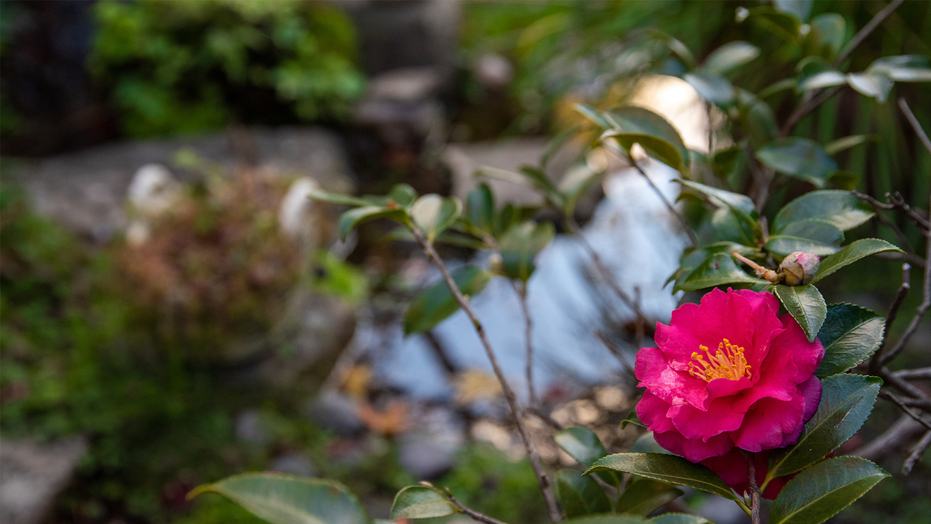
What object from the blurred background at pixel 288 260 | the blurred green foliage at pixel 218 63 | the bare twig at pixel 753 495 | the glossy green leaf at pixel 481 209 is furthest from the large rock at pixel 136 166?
the bare twig at pixel 753 495

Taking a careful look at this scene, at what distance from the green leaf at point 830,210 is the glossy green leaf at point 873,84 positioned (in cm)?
10

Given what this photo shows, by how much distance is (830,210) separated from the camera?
37 cm

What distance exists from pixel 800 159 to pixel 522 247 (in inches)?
8.8

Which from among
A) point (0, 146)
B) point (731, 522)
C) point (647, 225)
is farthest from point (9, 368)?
point (647, 225)

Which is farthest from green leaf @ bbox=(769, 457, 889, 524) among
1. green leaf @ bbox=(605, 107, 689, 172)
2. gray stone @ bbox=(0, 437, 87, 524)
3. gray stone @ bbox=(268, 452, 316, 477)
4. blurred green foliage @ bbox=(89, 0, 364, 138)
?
blurred green foliage @ bbox=(89, 0, 364, 138)

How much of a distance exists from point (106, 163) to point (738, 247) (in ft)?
9.14

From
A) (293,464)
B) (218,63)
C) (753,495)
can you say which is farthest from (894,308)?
(218,63)

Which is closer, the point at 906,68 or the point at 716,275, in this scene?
the point at 716,275

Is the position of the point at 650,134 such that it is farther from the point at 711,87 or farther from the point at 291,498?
the point at 291,498

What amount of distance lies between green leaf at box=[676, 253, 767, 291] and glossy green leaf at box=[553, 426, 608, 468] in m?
0.11

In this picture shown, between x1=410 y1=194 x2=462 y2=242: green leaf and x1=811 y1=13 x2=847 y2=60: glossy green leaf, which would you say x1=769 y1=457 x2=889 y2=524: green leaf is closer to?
x1=410 y1=194 x2=462 y2=242: green leaf

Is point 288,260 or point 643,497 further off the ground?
point 643,497

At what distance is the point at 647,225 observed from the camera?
6.91 ft

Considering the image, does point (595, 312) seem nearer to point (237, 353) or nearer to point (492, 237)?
point (237, 353)
